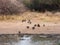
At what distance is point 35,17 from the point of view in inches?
683

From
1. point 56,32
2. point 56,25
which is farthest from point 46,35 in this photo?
point 56,25

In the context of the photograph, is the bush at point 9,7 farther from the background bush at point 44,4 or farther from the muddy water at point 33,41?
the muddy water at point 33,41

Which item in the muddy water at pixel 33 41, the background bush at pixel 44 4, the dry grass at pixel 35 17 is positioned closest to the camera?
the muddy water at pixel 33 41

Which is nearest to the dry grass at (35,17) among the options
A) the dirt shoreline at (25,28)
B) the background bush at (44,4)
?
the dirt shoreline at (25,28)

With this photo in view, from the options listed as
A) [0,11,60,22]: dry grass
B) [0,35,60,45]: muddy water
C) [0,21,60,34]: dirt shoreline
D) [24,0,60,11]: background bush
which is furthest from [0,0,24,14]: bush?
[0,35,60,45]: muddy water

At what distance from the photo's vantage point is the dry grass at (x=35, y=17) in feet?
55.1

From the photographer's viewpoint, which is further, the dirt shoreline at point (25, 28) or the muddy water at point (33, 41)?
the dirt shoreline at point (25, 28)

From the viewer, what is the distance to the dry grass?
16797 millimetres

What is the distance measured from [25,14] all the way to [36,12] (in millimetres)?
915

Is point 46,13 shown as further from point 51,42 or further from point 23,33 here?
point 51,42

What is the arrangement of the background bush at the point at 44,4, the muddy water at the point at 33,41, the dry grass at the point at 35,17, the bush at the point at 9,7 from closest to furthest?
the muddy water at the point at 33,41 < the dry grass at the point at 35,17 < the bush at the point at 9,7 < the background bush at the point at 44,4

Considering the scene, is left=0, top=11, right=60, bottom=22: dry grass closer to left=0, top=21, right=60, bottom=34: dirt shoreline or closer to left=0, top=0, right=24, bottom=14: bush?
left=0, top=0, right=24, bottom=14: bush

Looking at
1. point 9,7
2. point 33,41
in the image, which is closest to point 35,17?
point 9,7

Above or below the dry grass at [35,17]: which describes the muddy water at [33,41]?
above
